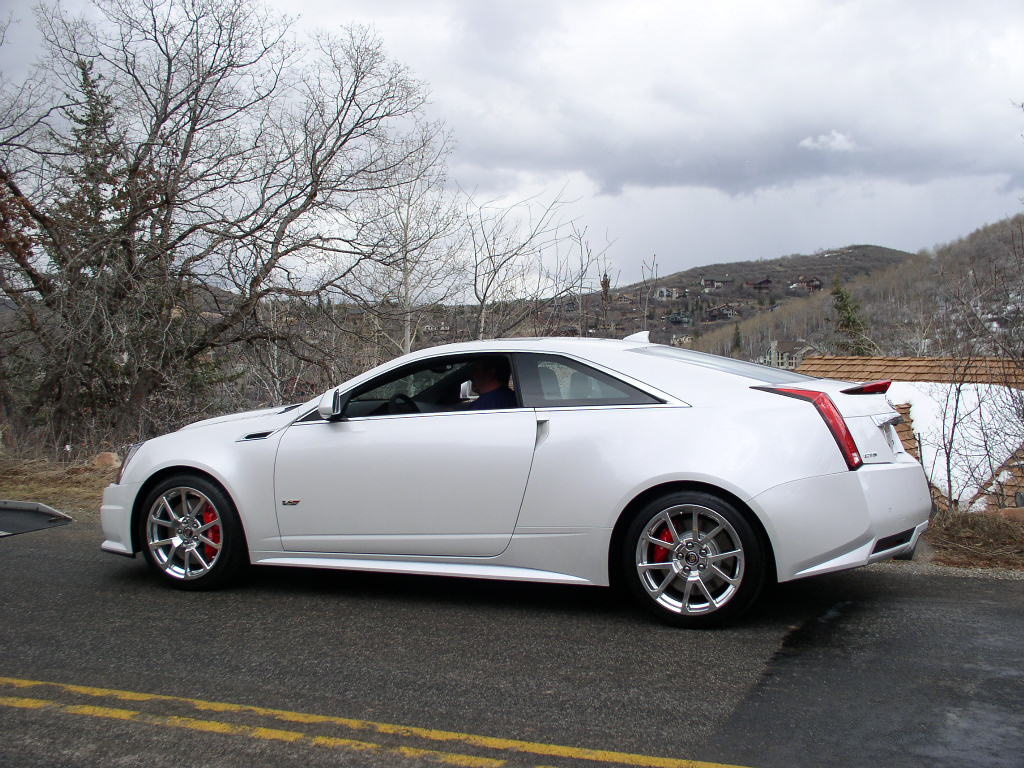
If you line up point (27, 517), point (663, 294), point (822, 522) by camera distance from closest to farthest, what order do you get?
point (822, 522) → point (27, 517) → point (663, 294)

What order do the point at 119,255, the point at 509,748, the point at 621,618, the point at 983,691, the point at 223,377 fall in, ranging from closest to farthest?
1. the point at 509,748
2. the point at 983,691
3. the point at 621,618
4. the point at 119,255
5. the point at 223,377

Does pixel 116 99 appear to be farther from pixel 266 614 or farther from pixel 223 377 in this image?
pixel 266 614

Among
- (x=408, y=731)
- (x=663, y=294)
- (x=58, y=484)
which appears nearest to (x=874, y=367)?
(x=663, y=294)

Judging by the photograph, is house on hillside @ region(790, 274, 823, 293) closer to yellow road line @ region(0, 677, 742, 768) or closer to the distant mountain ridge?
the distant mountain ridge

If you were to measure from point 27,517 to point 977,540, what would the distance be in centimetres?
626

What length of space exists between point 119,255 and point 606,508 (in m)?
15.0

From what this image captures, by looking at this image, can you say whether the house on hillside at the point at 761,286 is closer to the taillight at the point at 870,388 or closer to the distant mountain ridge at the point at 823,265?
the distant mountain ridge at the point at 823,265

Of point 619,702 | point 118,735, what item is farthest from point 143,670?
point 619,702

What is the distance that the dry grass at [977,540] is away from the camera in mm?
5867

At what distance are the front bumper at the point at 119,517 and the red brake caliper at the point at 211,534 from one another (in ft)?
1.72

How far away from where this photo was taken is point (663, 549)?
4598 mm

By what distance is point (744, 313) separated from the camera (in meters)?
56.5

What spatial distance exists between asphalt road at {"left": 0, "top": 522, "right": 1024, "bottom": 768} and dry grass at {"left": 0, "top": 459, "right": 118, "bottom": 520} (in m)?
3.29

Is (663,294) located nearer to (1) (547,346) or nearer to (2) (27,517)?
(1) (547,346)
